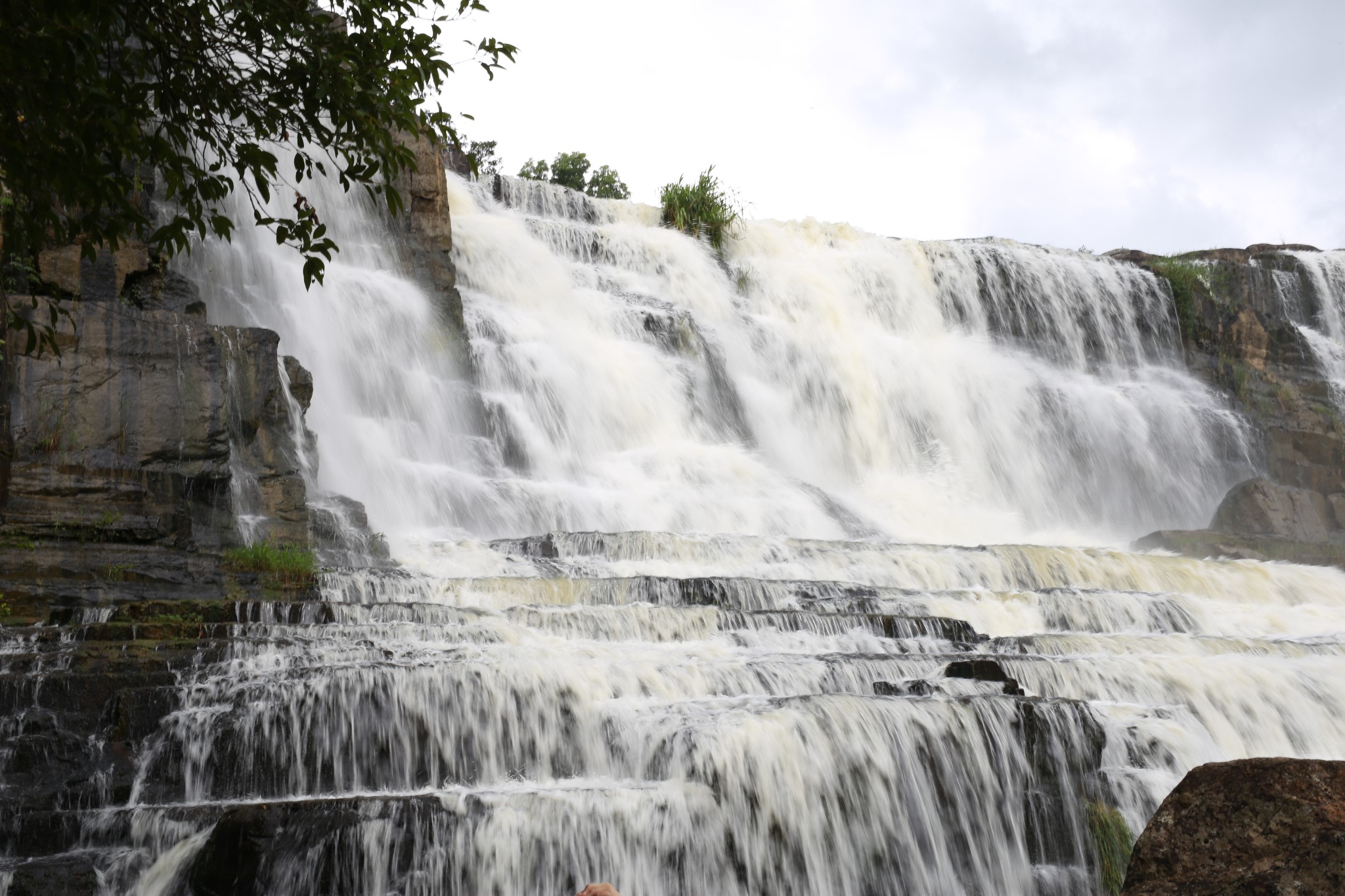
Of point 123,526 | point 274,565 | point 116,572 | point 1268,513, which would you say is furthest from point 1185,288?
point 116,572

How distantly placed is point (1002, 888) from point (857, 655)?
2.22m

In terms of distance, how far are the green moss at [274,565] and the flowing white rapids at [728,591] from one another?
0.31 meters

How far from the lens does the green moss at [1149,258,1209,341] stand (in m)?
28.9

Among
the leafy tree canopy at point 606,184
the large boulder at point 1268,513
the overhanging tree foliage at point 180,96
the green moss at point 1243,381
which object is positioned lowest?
the large boulder at point 1268,513

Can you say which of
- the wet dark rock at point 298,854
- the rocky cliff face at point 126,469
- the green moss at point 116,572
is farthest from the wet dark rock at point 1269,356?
the wet dark rock at point 298,854

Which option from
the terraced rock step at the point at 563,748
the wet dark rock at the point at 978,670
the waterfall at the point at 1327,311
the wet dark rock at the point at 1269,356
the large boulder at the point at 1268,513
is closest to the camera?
the terraced rock step at the point at 563,748

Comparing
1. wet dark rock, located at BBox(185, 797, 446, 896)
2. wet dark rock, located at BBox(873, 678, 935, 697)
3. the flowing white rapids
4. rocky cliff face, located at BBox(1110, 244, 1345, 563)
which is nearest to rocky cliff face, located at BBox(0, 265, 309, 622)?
the flowing white rapids

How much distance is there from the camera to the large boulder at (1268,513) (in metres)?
21.8

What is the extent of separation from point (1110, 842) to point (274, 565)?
745 centimetres

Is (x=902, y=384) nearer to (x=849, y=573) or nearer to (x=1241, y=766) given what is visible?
(x=849, y=573)

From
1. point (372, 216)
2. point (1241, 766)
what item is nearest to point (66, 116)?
point (1241, 766)

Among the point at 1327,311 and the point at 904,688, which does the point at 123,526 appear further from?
the point at 1327,311

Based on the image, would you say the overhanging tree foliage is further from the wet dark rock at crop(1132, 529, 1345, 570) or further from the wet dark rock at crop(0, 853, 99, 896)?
the wet dark rock at crop(1132, 529, 1345, 570)

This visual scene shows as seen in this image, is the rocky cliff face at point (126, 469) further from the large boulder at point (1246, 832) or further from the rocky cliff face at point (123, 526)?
the large boulder at point (1246, 832)
